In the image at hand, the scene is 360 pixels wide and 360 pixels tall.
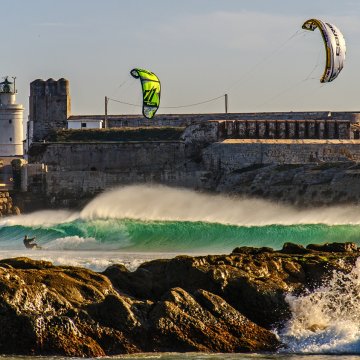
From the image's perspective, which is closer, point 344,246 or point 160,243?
point 344,246

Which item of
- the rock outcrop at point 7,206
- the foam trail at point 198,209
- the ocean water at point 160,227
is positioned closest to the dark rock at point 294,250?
the ocean water at point 160,227

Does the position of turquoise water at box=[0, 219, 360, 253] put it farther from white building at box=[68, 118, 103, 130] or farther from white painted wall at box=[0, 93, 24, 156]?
white painted wall at box=[0, 93, 24, 156]

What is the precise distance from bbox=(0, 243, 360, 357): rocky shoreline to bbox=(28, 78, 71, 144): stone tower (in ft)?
124

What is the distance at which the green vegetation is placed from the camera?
2162 inches

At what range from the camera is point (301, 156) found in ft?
167

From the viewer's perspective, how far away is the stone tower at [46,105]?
58094 millimetres

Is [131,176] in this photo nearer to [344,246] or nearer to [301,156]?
[301,156]

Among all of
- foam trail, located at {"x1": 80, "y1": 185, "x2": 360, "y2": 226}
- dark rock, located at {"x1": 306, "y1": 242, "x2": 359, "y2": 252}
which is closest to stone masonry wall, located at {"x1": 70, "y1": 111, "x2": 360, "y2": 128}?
foam trail, located at {"x1": 80, "y1": 185, "x2": 360, "y2": 226}

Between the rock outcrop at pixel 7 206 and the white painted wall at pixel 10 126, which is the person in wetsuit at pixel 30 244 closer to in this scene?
the rock outcrop at pixel 7 206

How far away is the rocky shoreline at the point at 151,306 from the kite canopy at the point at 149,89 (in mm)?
31310

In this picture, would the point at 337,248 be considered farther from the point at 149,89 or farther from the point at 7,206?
the point at 7,206

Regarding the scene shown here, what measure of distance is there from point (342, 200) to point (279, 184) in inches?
150

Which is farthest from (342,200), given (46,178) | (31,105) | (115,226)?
(31,105)

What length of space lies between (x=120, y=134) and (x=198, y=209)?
25.8 ft
